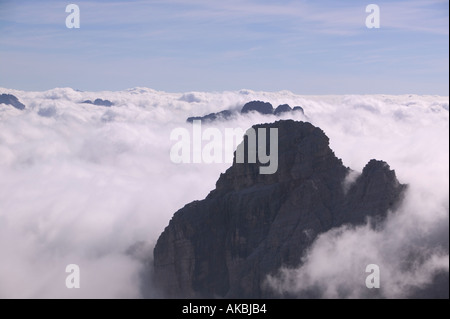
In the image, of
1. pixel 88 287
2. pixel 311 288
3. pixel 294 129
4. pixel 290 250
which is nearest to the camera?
pixel 311 288

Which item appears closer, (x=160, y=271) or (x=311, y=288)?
(x=311, y=288)

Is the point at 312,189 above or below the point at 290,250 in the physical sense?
above
